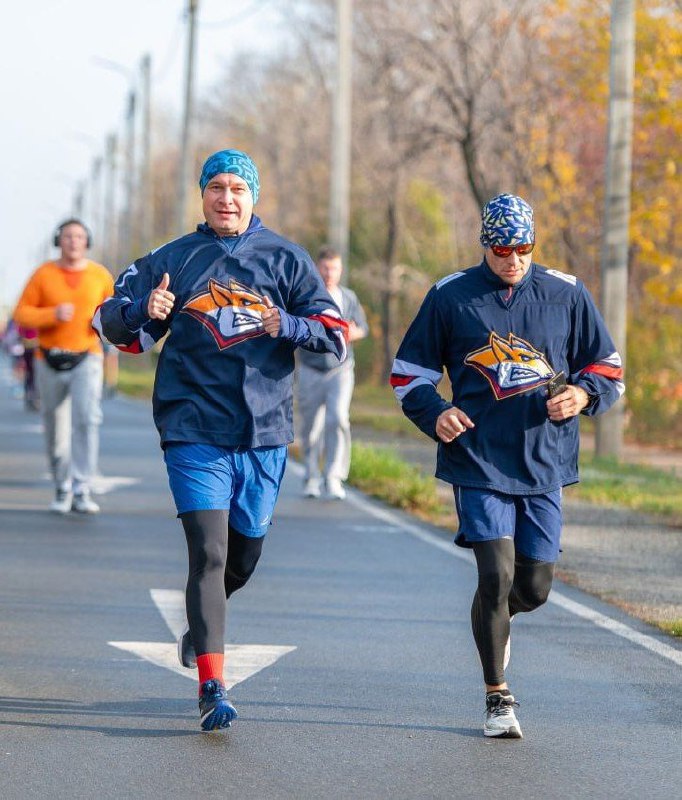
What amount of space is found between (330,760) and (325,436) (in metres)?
8.78

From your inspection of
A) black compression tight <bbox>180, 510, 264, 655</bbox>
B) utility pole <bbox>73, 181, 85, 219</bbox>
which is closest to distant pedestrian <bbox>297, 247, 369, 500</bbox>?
black compression tight <bbox>180, 510, 264, 655</bbox>

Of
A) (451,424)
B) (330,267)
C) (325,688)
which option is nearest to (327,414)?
(330,267)

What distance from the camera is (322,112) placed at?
4809 centimetres

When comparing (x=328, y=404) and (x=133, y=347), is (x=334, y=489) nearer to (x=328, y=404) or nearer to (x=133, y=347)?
(x=328, y=404)

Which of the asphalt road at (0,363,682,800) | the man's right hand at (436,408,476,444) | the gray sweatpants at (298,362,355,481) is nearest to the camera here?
the asphalt road at (0,363,682,800)

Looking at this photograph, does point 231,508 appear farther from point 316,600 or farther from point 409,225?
point 409,225

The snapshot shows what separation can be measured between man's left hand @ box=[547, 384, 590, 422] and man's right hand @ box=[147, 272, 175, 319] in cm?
136

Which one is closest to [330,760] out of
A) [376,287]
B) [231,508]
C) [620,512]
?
[231,508]

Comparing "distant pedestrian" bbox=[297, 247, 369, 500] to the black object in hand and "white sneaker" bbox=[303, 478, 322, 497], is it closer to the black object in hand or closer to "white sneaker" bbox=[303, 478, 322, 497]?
"white sneaker" bbox=[303, 478, 322, 497]

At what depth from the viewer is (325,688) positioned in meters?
7.30

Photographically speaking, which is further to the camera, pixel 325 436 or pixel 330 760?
pixel 325 436

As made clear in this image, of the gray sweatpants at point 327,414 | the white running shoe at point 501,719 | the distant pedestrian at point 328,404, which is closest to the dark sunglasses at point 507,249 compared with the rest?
the white running shoe at point 501,719

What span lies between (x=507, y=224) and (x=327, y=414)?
8.35 m

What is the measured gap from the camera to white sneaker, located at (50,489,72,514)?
13602 mm
